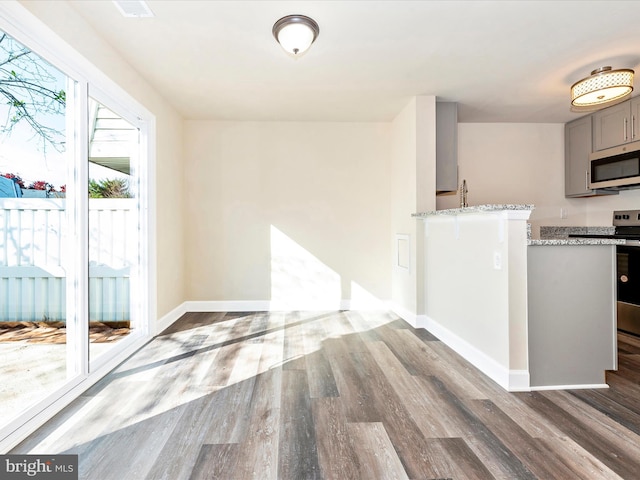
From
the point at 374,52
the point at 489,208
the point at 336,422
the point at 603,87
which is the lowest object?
the point at 336,422

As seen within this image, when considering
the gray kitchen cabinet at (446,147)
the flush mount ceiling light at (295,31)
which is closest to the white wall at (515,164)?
the gray kitchen cabinet at (446,147)

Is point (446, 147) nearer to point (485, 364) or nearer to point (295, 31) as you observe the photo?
point (295, 31)

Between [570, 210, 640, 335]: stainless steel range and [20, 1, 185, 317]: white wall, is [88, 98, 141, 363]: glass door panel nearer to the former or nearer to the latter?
[20, 1, 185, 317]: white wall

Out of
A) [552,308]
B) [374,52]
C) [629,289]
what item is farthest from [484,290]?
[629,289]

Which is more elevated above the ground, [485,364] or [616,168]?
[616,168]

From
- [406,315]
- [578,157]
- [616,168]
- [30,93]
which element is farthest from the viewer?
Result: [578,157]

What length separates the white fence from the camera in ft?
5.66

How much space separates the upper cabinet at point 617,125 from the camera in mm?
3609

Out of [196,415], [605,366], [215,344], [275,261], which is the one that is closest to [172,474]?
[196,415]

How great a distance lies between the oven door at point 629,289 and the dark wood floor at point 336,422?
82 centimetres

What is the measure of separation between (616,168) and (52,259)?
531 cm

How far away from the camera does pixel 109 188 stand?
2.80 metres

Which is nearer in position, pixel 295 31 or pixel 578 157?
pixel 295 31

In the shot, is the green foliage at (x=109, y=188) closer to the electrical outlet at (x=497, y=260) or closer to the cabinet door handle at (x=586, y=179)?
the electrical outlet at (x=497, y=260)
